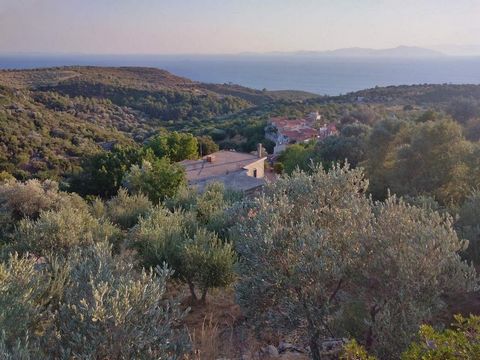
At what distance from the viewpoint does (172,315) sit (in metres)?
4.64

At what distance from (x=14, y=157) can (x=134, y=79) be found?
163 feet

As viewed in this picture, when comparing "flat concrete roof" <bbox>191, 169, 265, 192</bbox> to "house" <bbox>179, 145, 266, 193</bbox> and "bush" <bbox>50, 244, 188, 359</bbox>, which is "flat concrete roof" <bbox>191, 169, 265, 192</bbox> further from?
"bush" <bbox>50, 244, 188, 359</bbox>

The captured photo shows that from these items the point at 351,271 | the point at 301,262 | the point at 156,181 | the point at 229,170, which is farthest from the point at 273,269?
the point at 229,170

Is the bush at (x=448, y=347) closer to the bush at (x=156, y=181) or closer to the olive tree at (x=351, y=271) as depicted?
the olive tree at (x=351, y=271)

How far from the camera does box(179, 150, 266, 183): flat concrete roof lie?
2539cm

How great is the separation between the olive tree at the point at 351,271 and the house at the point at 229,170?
15280mm

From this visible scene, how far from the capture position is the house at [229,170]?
22.9 metres

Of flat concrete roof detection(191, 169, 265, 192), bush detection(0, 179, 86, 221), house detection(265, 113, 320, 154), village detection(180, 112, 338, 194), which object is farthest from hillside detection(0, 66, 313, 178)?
bush detection(0, 179, 86, 221)

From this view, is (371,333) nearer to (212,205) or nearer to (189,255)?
(189,255)

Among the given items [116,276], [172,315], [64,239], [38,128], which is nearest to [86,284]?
[116,276]

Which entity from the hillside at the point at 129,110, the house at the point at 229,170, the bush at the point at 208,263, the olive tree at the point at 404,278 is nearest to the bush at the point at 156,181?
the house at the point at 229,170

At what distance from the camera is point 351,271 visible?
204 inches

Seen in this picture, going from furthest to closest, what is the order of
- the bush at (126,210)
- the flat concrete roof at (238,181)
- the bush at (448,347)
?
the flat concrete roof at (238,181), the bush at (126,210), the bush at (448,347)

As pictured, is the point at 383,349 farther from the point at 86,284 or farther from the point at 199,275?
the point at 199,275
